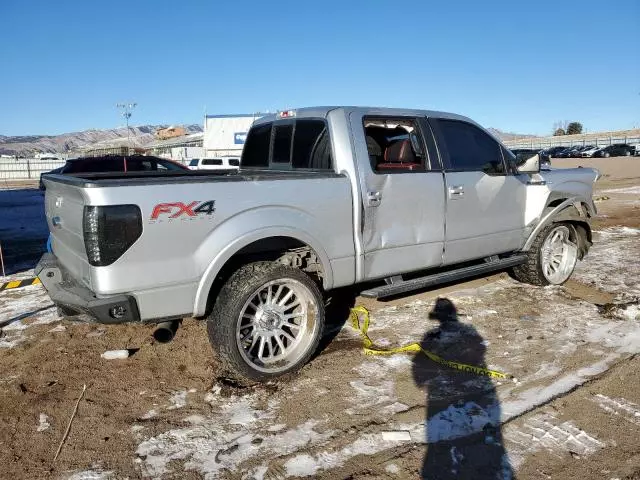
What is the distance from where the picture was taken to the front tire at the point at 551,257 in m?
5.86

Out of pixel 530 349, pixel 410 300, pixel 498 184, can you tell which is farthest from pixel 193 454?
pixel 498 184

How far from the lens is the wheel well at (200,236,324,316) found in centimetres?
386

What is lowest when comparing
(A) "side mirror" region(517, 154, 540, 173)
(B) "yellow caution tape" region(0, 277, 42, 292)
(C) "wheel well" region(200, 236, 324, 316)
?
(B) "yellow caution tape" region(0, 277, 42, 292)

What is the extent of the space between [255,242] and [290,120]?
159 cm

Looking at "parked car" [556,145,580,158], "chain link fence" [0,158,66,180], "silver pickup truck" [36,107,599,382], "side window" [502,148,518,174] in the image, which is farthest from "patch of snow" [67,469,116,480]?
"parked car" [556,145,580,158]

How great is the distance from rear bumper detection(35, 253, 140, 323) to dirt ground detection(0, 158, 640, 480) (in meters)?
0.70

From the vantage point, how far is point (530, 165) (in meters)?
5.56

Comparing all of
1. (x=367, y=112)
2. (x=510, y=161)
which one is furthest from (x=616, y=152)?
(x=367, y=112)

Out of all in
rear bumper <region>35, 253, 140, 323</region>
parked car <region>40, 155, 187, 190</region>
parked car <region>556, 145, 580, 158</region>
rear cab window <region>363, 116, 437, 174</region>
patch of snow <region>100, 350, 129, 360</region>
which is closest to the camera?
rear bumper <region>35, 253, 140, 323</region>

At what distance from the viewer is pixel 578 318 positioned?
510 centimetres

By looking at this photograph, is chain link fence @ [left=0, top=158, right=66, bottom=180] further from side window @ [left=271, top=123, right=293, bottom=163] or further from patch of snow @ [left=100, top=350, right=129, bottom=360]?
patch of snow @ [left=100, top=350, right=129, bottom=360]

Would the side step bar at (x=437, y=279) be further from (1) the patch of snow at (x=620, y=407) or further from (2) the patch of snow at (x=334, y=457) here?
(1) the patch of snow at (x=620, y=407)

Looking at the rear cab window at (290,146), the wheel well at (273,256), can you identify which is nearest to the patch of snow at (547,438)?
the wheel well at (273,256)

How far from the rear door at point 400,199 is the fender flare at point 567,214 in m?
1.56
